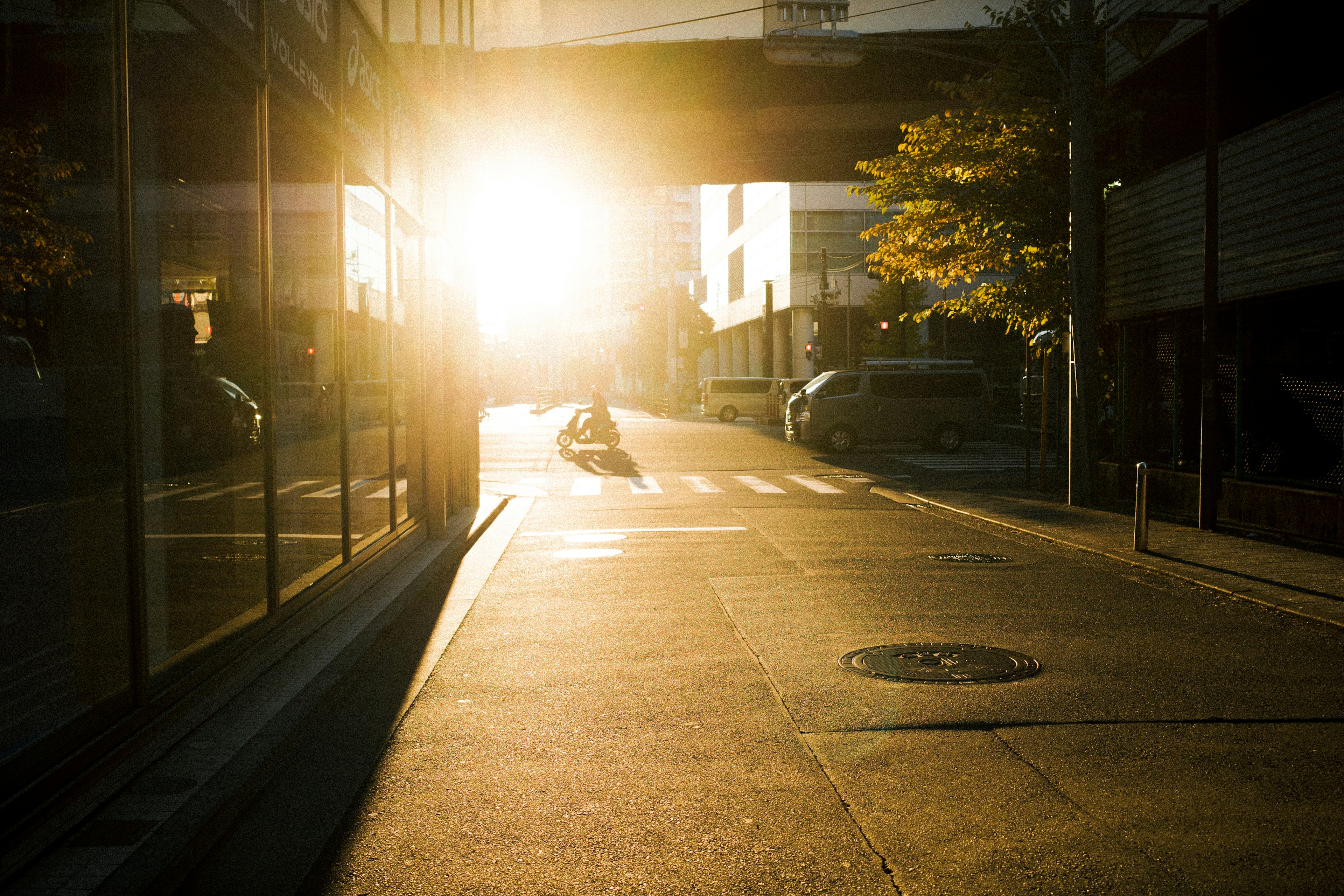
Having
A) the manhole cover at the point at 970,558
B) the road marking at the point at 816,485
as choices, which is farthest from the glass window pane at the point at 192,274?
the road marking at the point at 816,485

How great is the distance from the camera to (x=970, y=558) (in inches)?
456

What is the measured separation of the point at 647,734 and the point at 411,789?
120 centimetres

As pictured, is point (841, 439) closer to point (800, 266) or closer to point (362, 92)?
point (362, 92)

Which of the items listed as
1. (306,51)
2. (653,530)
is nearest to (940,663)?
(306,51)

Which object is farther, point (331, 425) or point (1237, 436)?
point (331, 425)

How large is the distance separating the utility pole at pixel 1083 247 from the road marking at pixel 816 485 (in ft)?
13.3

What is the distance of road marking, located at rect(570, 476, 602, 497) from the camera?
62.7 ft

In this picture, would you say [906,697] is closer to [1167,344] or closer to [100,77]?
[100,77]

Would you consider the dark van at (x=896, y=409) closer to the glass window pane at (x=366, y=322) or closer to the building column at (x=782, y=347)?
the glass window pane at (x=366, y=322)

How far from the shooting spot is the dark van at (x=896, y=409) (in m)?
29.1

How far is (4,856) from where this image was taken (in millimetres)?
3473

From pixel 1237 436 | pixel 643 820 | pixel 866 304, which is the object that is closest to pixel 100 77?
pixel 643 820

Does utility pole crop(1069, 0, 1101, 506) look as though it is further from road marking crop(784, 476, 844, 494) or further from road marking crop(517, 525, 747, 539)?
road marking crop(517, 525, 747, 539)

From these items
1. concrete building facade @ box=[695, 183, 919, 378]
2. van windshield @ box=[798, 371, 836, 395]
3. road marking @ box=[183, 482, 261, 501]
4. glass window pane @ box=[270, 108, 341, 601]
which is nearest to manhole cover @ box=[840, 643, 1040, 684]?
glass window pane @ box=[270, 108, 341, 601]
